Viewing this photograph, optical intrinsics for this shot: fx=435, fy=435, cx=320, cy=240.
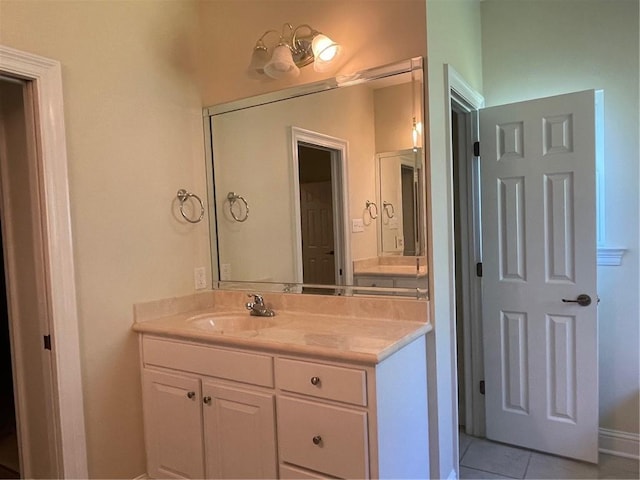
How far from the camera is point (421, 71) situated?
189cm

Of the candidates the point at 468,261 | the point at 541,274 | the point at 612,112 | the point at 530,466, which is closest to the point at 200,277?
the point at 468,261

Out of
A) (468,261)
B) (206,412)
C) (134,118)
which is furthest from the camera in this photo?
(468,261)

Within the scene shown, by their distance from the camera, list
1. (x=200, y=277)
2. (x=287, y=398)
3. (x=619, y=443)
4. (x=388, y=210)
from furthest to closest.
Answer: (x=200, y=277) < (x=619, y=443) < (x=388, y=210) < (x=287, y=398)

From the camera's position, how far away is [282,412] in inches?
66.3

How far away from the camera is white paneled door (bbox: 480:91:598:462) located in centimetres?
228

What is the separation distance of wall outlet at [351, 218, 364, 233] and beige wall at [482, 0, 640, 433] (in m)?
1.39

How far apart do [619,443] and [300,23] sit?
282 cm

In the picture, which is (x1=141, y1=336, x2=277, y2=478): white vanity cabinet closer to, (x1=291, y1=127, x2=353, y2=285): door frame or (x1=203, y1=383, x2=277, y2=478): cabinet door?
(x1=203, y1=383, x2=277, y2=478): cabinet door

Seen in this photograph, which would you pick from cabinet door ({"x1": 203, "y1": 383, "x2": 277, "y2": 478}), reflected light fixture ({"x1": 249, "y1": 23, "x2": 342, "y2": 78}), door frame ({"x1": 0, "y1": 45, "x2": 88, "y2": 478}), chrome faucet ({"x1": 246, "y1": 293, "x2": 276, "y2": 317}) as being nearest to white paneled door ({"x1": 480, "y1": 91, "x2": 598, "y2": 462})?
reflected light fixture ({"x1": 249, "y1": 23, "x2": 342, "y2": 78})

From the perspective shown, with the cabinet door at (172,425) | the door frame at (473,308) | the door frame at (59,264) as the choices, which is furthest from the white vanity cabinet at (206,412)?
the door frame at (473,308)

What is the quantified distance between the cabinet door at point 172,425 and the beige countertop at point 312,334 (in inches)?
9.0

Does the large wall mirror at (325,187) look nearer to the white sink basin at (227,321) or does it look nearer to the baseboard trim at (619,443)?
the white sink basin at (227,321)

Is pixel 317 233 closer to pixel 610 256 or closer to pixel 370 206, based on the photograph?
pixel 370 206

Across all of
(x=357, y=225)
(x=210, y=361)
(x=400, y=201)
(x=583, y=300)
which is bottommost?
(x=210, y=361)
